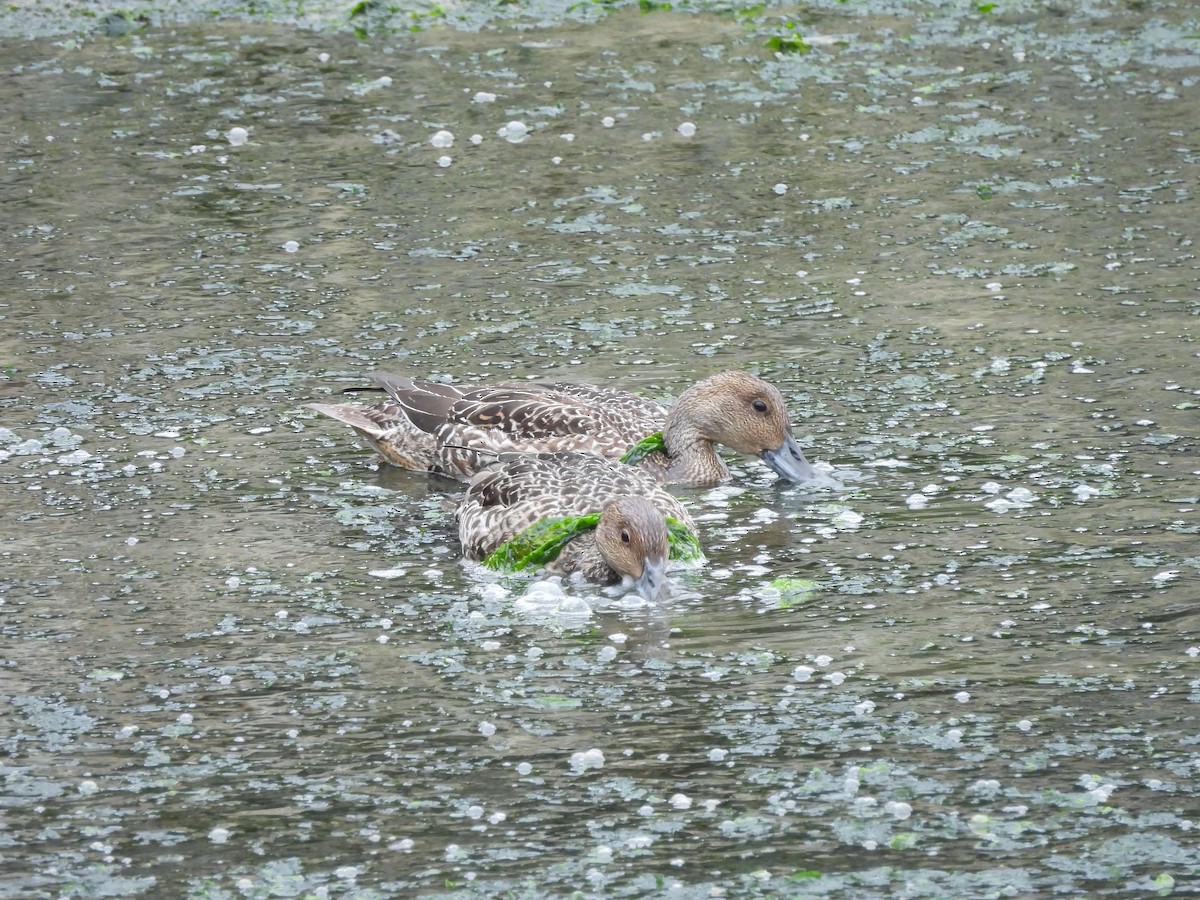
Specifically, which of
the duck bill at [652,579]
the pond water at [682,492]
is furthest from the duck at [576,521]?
the pond water at [682,492]

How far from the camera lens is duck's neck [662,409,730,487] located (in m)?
10.1

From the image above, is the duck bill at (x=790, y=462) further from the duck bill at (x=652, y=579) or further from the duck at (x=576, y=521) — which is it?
the duck bill at (x=652, y=579)

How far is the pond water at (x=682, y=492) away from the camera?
635 centimetres

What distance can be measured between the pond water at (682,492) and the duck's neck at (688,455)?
0.13 m

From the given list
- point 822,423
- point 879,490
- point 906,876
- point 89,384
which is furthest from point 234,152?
point 906,876

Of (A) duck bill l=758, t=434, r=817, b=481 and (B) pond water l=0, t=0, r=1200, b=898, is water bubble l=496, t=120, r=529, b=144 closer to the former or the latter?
(B) pond water l=0, t=0, r=1200, b=898

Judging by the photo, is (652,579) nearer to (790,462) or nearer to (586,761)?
(586,761)

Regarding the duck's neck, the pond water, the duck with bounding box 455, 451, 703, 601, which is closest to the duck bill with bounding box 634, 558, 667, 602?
the duck with bounding box 455, 451, 703, 601

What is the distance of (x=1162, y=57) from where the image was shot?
18.1 m

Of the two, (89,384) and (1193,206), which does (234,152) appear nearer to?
(89,384)

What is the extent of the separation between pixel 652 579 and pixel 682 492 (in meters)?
1.81

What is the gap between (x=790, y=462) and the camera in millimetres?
9867

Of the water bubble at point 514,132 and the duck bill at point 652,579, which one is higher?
the water bubble at point 514,132

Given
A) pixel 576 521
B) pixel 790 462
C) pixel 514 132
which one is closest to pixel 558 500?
pixel 576 521
